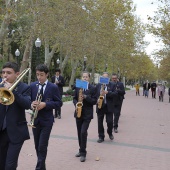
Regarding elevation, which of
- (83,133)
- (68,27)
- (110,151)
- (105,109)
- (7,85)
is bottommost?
(110,151)

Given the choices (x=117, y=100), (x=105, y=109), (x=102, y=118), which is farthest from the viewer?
(x=117, y=100)

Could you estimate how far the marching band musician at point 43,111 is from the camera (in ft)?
17.4

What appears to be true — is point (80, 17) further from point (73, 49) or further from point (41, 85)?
point (41, 85)

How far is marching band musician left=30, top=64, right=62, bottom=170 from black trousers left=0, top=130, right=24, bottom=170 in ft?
3.32

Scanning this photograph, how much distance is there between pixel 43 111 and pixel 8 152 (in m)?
1.28

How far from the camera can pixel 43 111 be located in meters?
5.36

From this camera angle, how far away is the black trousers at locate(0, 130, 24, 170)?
4148 mm

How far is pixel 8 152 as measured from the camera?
4184 mm

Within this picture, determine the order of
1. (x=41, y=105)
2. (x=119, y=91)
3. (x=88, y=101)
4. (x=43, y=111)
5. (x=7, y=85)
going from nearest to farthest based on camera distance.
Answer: (x=7, y=85) < (x=41, y=105) < (x=43, y=111) < (x=88, y=101) < (x=119, y=91)

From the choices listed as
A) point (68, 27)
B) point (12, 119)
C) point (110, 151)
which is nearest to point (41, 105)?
point (12, 119)

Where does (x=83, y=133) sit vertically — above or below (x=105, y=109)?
below

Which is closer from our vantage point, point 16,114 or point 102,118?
point 16,114

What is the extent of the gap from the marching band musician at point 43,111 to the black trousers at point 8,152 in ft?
3.32

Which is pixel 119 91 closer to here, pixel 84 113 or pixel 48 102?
pixel 84 113
